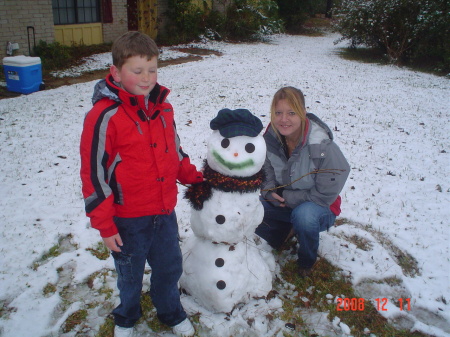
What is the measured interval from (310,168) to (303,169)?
0.18 feet

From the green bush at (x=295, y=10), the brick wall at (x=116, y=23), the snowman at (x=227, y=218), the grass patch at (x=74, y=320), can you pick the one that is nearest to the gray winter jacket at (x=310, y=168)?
the snowman at (x=227, y=218)

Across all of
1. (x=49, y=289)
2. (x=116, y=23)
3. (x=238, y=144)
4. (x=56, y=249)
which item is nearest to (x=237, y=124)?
(x=238, y=144)

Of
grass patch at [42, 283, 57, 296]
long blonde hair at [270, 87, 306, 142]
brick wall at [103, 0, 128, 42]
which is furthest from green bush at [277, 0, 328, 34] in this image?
grass patch at [42, 283, 57, 296]

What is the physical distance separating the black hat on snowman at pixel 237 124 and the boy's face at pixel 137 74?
49cm

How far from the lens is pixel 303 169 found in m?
2.79

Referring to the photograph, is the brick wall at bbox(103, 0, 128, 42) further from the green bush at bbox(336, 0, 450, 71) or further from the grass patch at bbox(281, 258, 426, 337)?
the grass patch at bbox(281, 258, 426, 337)

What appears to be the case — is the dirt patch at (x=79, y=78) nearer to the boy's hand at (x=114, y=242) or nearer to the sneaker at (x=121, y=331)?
the sneaker at (x=121, y=331)

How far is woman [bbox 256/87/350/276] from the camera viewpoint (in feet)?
8.86

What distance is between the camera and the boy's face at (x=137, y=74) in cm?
A: 183

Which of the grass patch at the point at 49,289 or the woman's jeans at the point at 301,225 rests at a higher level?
the woman's jeans at the point at 301,225

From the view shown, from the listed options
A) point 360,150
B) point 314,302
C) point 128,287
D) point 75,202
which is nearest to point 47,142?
point 75,202

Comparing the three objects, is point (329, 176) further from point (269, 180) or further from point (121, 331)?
point (121, 331)

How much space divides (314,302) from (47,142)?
436 centimetres

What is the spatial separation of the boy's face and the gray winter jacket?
118cm
